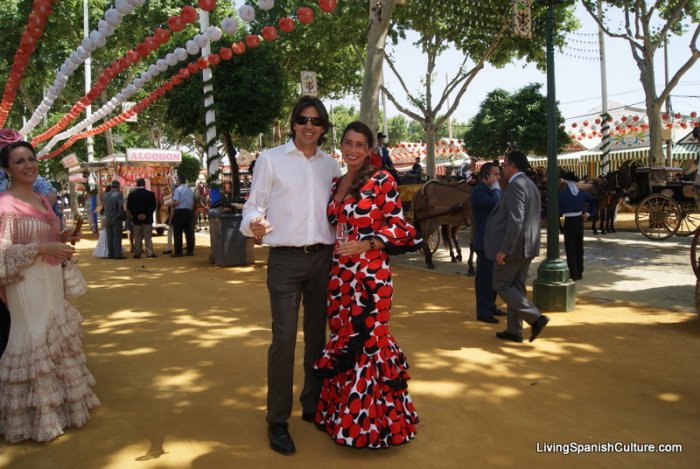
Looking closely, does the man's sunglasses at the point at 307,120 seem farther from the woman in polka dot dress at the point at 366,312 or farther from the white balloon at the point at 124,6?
the white balloon at the point at 124,6

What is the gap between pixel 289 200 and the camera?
366 cm

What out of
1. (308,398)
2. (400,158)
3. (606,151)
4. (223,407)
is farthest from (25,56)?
(400,158)

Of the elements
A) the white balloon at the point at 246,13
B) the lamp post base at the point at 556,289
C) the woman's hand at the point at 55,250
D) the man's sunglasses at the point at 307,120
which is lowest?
the lamp post base at the point at 556,289

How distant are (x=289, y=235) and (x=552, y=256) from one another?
489 cm

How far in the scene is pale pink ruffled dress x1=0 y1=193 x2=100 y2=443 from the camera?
371 cm

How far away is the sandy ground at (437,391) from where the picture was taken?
11.6 feet

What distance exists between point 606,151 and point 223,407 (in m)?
24.0

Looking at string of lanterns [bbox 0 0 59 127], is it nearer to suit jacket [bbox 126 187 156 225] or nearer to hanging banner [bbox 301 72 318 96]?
hanging banner [bbox 301 72 318 96]

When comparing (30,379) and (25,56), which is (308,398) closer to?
(30,379)

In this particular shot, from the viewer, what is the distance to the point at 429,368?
5.17 m

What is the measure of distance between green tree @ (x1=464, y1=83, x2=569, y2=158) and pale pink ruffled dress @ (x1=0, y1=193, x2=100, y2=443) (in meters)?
34.2

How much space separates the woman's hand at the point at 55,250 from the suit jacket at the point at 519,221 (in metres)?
3.82

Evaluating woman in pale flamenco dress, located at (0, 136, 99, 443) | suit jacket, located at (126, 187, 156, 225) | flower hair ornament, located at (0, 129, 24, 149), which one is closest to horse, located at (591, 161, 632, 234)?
suit jacket, located at (126, 187, 156, 225)

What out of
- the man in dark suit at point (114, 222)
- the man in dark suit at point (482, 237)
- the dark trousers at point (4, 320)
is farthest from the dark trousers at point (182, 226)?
the dark trousers at point (4, 320)
